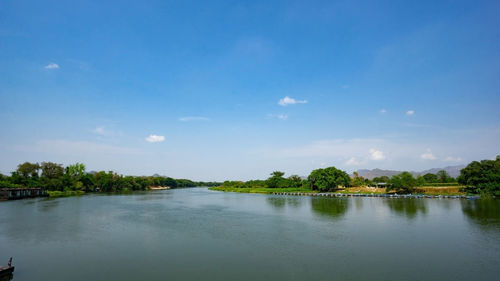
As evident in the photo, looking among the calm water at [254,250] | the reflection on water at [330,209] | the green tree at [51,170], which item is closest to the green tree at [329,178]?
the reflection on water at [330,209]

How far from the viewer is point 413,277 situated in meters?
12.5

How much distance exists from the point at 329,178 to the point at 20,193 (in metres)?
78.6

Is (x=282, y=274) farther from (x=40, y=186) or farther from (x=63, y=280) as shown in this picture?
(x=40, y=186)

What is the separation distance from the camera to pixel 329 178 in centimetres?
7800

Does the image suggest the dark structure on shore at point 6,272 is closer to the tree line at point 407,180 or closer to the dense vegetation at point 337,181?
the tree line at point 407,180

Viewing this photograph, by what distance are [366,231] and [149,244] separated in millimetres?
17849

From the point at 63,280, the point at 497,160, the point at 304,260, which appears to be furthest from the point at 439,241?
the point at 497,160

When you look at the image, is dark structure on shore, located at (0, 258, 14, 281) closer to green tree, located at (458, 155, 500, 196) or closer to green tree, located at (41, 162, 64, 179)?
green tree, located at (458, 155, 500, 196)

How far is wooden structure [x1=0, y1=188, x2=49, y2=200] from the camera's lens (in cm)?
5399

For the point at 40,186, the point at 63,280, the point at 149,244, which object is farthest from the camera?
the point at 40,186

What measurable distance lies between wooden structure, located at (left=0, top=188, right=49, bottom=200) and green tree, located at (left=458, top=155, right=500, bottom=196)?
95.2 meters

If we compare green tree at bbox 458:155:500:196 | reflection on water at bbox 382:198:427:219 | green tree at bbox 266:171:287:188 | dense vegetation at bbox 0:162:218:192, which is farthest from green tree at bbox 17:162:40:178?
green tree at bbox 458:155:500:196

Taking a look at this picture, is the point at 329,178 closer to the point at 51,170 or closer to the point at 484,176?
the point at 484,176

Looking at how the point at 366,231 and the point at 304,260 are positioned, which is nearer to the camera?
the point at 304,260
